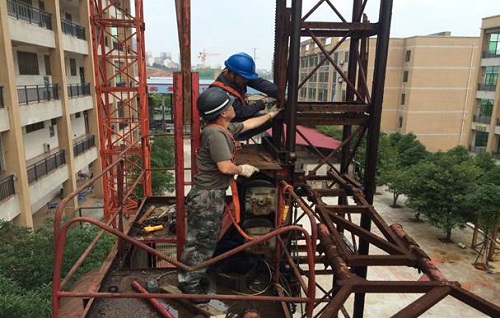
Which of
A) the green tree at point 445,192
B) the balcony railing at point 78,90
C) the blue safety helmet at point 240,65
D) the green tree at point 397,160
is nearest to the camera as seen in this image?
the blue safety helmet at point 240,65

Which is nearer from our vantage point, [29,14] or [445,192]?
[29,14]

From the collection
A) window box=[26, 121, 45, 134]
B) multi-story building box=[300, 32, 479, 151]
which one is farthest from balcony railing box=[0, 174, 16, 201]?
multi-story building box=[300, 32, 479, 151]

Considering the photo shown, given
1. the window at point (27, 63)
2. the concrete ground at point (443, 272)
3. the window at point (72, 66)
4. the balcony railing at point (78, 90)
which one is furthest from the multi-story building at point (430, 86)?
the window at point (27, 63)

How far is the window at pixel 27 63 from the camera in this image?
1707 centimetres

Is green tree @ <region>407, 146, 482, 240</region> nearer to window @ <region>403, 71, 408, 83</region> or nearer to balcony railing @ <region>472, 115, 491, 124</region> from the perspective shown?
balcony railing @ <region>472, 115, 491, 124</region>

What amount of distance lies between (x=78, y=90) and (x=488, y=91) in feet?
105

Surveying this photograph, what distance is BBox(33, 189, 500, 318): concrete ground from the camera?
1310 cm

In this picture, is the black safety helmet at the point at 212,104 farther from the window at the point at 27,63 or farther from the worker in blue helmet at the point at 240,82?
the window at the point at 27,63

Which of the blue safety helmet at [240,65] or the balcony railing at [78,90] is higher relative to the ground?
the blue safety helmet at [240,65]

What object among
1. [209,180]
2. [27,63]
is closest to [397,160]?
[27,63]

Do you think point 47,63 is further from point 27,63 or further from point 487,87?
point 487,87

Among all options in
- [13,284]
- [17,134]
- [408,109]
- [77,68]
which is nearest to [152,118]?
[77,68]

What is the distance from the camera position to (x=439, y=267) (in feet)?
53.4

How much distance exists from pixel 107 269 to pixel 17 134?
1104 cm
